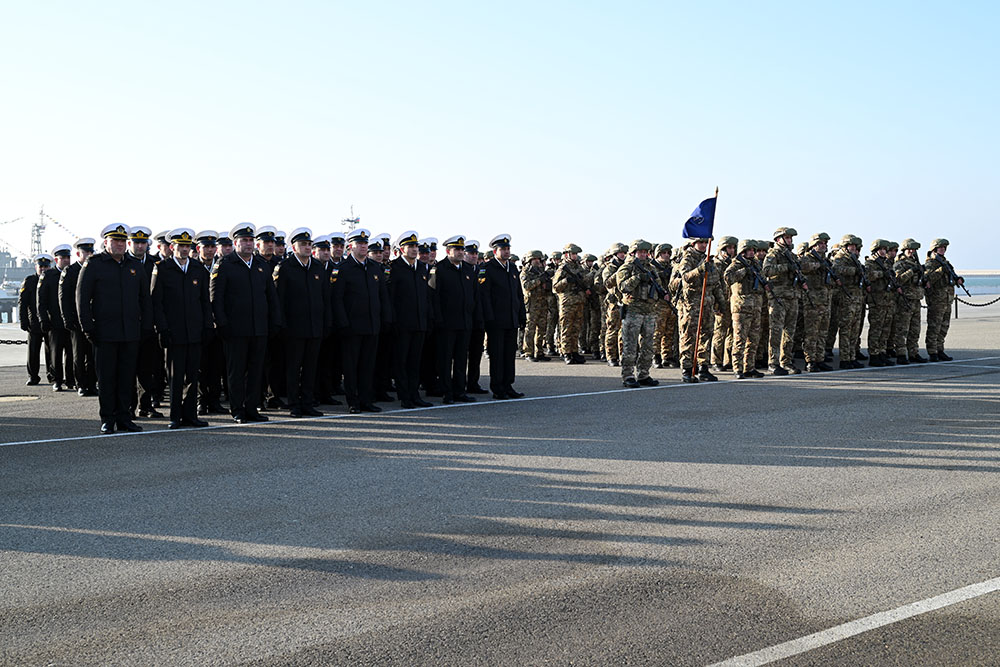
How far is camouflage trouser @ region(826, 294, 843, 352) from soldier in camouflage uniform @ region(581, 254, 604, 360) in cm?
427

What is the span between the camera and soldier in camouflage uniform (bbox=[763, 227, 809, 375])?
15.4 metres

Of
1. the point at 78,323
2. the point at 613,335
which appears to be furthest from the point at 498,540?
the point at 613,335

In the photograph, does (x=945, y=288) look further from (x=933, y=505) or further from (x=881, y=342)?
(x=933, y=505)

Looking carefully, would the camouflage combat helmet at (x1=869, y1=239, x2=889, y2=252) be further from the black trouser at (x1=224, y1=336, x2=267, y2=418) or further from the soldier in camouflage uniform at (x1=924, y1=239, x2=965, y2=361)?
the black trouser at (x1=224, y1=336, x2=267, y2=418)

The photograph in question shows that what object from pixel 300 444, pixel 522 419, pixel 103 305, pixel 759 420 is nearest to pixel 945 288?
pixel 759 420

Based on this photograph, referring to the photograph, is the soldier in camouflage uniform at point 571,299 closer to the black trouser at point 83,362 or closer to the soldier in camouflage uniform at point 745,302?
the soldier in camouflage uniform at point 745,302

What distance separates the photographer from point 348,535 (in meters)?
5.84

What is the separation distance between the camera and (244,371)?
422 inches

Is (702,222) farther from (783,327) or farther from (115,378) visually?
(115,378)

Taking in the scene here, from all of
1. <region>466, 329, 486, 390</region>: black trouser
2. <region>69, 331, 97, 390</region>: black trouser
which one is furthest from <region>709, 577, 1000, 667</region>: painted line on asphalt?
<region>69, 331, 97, 390</region>: black trouser

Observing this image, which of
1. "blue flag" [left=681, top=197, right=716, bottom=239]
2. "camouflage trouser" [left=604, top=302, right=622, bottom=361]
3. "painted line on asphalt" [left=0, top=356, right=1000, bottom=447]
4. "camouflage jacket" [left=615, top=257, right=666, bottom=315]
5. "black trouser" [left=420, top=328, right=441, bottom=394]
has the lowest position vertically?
"painted line on asphalt" [left=0, top=356, right=1000, bottom=447]

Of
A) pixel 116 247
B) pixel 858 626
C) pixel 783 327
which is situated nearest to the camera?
pixel 858 626

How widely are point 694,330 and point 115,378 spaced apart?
9055 millimetres

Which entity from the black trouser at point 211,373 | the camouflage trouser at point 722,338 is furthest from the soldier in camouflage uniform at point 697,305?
the black trouser at point 211,373
